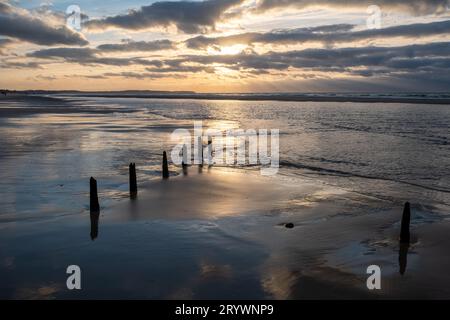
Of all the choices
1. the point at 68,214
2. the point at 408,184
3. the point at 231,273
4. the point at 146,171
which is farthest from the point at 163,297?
the point at 408,184

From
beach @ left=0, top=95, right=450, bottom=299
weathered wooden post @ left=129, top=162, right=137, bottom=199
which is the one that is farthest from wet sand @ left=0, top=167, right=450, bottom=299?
weathered wooden post @ left=129, top=162, right=137, bottom=199

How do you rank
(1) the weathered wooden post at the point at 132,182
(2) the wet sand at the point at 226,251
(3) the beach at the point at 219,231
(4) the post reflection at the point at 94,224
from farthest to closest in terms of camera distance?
(1) the weathered wooden post at the point at 132,182 < (4) the post reflection at the point at 94,224 < (3) the beach at the point at 219,231 < (2) the wet sand at the point at 226,251

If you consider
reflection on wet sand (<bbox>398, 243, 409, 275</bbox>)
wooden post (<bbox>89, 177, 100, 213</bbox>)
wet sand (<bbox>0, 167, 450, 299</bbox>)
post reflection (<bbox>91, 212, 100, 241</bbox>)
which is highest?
wooden post (<bbox>89, 177, 100, 213</bbox>)

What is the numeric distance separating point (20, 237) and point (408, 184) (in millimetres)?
19890

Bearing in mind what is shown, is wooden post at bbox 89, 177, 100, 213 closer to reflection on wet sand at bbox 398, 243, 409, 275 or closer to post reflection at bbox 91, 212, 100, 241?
post reflection at bbox 91, 212, 100, 241

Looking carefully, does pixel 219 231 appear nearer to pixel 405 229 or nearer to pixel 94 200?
pixel 94 200

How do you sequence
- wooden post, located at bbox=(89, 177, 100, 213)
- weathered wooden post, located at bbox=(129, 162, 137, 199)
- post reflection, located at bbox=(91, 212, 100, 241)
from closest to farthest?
post reflection, located at bbox=(91, 212, 100, 241) → wooden post, located at bbox=(89, 177, 100, 213) → weathered wooden post, located at bbox=(129, 162, 137, 199)

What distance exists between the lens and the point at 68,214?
50.4 feet

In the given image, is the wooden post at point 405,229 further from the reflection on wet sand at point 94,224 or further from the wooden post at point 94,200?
the wooden post at point 94,200

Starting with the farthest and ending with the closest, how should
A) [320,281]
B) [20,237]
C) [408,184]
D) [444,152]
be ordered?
[444,152]
[408,184]
[20,237]
[320,281]

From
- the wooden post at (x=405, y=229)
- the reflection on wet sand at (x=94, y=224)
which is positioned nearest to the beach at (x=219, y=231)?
the reflection on wet sand at (x=94, y=224)
